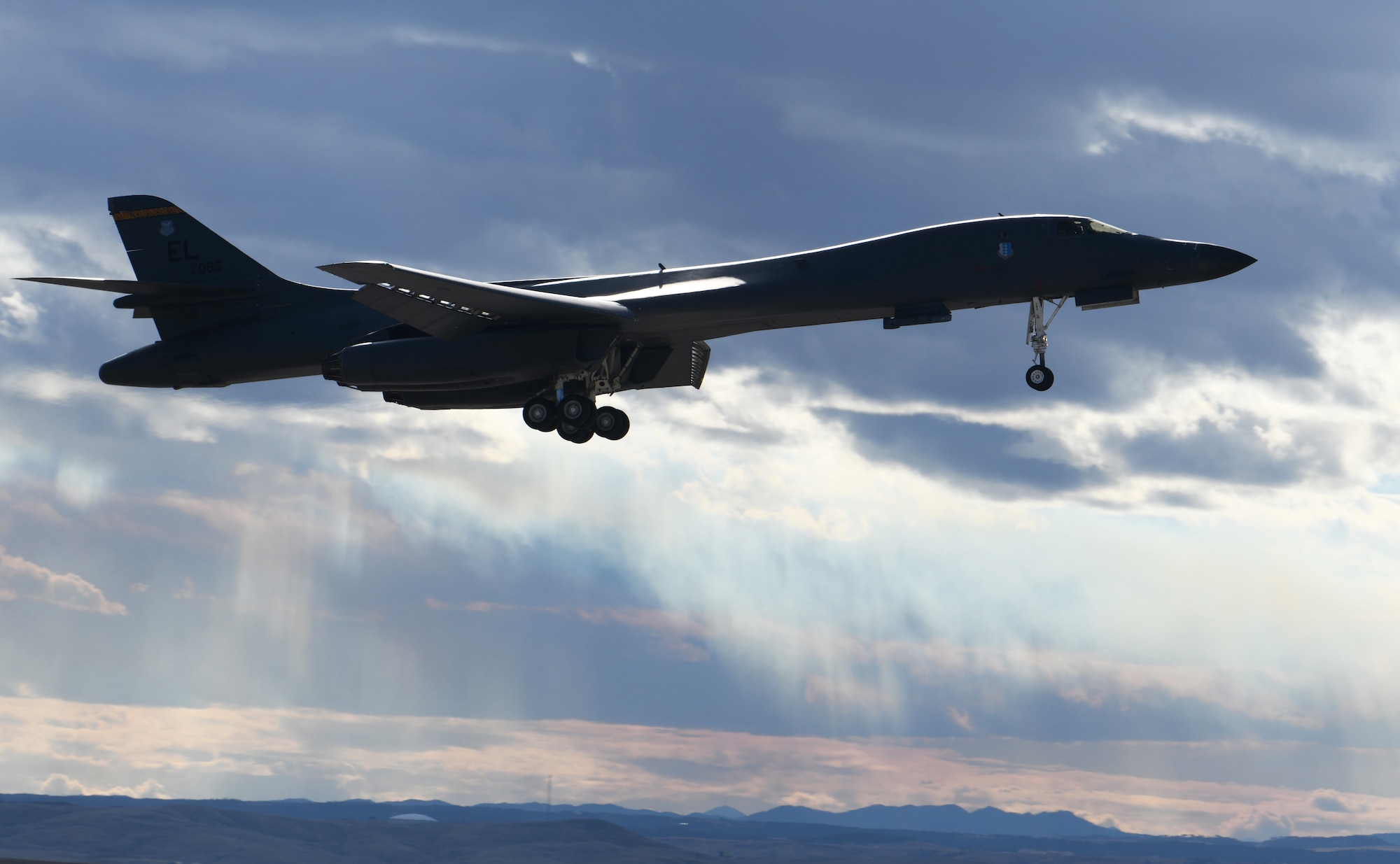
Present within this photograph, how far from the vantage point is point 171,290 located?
118ft

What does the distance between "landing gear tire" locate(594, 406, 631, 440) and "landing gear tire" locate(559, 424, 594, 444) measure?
→ 52cm

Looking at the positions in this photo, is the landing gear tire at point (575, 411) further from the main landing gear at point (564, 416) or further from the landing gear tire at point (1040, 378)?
the landing gear tire at point (1040, 378)

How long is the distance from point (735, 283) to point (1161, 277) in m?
10.4

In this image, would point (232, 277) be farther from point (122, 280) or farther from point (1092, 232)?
point (1092, 232)

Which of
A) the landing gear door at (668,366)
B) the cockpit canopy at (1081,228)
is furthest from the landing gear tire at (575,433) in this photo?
the cockpit canopy at (1081,228)

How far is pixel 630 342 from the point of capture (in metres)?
35.1

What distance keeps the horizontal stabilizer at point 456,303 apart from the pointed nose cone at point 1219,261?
13928 millimetres

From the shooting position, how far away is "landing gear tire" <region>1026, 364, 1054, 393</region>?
2978 centimetres

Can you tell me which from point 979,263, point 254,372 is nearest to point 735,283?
point 979,263

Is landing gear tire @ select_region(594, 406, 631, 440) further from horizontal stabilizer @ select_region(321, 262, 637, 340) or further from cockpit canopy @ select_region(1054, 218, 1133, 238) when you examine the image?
cockpit canopy @ select_region(1054, 218, 1133, 238)

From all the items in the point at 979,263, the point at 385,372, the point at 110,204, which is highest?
the point at 110,204

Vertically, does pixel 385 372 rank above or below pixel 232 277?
below

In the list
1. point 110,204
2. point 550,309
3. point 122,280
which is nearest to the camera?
point 550,309

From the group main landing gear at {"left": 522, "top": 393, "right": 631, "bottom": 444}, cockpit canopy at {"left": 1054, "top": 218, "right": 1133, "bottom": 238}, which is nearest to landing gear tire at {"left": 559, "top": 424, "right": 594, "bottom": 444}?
main landing gear at {"left": 522, "top": 393, "right": 631, "bottom": 444}
